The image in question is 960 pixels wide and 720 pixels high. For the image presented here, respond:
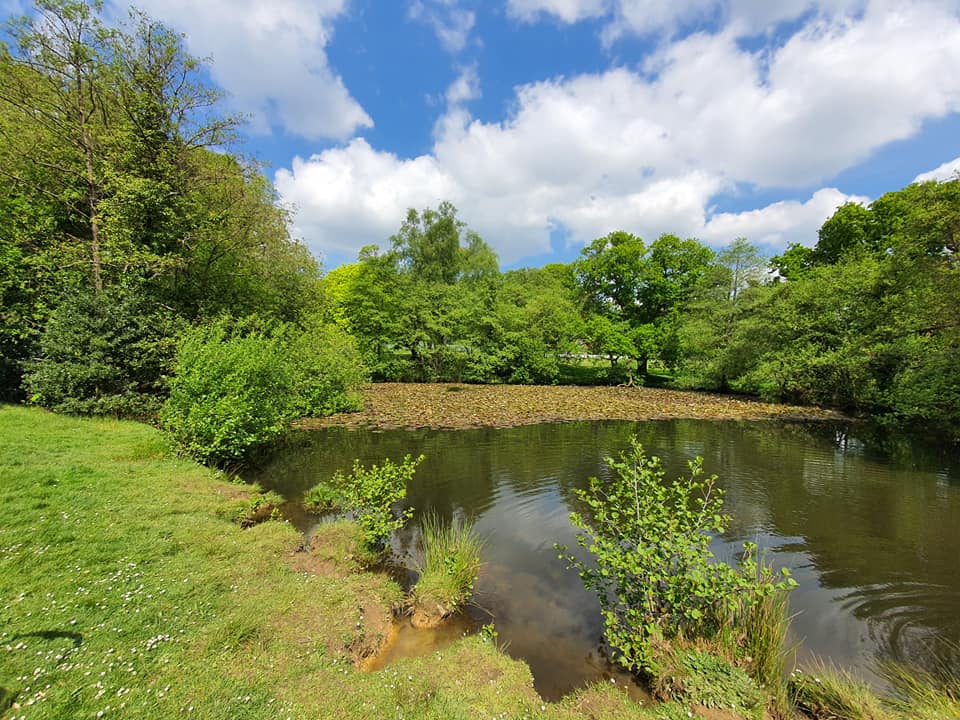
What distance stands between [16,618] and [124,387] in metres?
12.2

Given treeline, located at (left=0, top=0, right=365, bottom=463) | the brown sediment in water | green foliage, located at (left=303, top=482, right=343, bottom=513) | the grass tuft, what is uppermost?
treeline, located at (left=0, top=0, right=365, bottom=463)

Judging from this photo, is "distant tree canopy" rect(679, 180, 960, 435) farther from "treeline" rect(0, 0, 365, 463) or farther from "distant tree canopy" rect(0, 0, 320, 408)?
"distant tree canopy" rect(0, 0, 320, 408)

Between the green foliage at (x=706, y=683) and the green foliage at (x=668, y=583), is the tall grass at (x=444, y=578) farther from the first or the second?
the green foliage at (x=706, y=683)

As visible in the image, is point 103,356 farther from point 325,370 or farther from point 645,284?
point 645,284

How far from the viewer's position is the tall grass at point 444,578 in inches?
214

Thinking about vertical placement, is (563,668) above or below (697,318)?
below

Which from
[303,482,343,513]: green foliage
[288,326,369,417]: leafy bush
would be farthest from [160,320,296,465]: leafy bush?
[288,326,369,417]: leafy bush

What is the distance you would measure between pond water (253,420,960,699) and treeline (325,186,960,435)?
6.87 metres

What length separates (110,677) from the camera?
128 inches

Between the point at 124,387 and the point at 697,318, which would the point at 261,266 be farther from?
the point at 697,318

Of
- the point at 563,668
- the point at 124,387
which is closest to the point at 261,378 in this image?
the point at 124,387

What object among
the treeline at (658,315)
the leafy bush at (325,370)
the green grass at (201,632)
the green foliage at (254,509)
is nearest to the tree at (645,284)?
the treeline at (658,315)

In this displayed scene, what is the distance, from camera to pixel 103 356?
1255 centimetres

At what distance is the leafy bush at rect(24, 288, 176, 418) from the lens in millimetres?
12156
